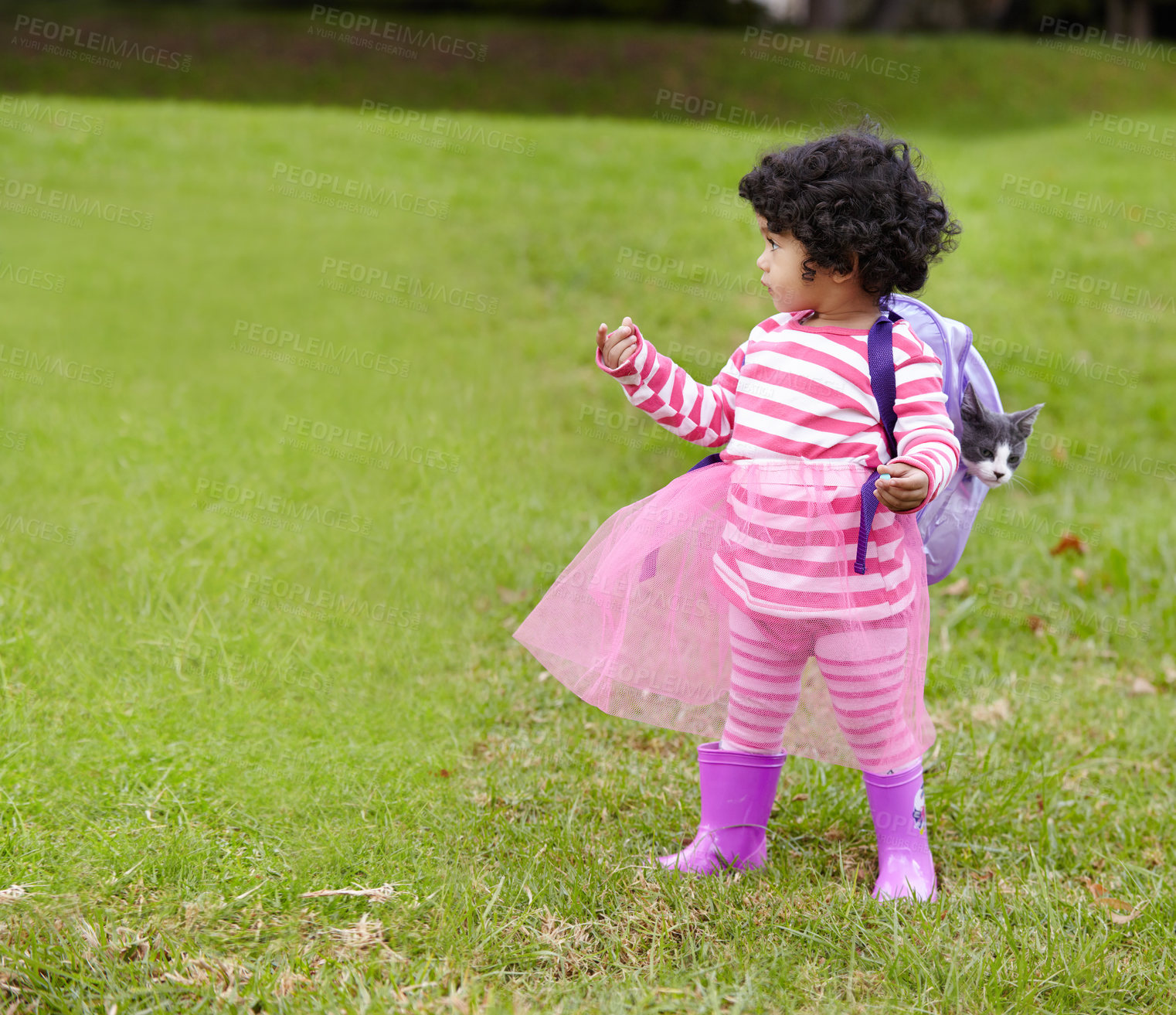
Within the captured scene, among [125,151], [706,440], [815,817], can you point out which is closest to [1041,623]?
[815,817]

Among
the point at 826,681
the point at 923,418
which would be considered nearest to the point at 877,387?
the point at 923,418

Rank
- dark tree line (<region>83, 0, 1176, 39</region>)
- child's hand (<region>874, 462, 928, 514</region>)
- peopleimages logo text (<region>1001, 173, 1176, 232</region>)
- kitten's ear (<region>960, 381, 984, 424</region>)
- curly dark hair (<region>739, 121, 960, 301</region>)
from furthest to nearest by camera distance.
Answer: dark tree line (<region>83, 0, 1176, 39</region>)
peopleimages logo text (<region>1001, 173, 1176, 232</region>)
kitten's ear (<region>960, 381, 984, 424</region>)
curly dark hair (<region>739, 121, 960, 301</region>)
child's hand (<region>874, 462, 928, 514</region>)

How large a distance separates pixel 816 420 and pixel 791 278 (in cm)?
33

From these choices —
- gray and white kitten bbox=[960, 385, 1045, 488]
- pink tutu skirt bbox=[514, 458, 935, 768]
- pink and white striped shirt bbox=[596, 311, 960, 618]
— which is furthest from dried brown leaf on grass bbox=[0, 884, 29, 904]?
gray and white kitten bbox=[960, 385, 1045, 488]

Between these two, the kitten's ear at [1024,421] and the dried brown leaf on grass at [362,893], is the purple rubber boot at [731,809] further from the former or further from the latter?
the kitten's ear at [1024,421]

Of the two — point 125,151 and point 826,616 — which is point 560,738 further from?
point 125,151

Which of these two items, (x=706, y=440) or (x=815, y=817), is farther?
(x=815, y=817)

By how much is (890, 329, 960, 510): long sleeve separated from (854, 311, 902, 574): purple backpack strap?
0.02 m

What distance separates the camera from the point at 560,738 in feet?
11.8

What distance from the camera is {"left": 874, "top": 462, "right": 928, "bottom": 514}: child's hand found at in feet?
7.68

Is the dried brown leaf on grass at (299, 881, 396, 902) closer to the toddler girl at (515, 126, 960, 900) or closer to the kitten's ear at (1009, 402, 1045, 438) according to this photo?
the toddler girl at (515, 126, 960, 900)

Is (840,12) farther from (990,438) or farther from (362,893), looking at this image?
(362,893)

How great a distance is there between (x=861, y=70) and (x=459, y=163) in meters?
10.2

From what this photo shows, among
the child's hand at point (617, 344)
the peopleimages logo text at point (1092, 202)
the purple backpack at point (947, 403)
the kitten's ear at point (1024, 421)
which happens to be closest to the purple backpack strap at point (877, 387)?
the purple backpack at point (947, 403)
